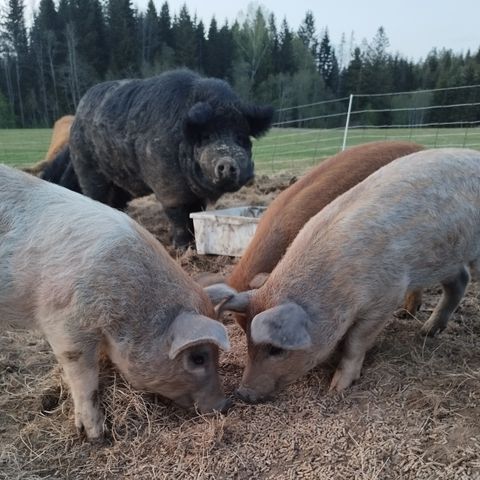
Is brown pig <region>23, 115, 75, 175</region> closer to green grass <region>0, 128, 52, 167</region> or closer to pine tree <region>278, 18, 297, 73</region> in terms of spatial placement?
green grass <region>0, 128, 52, 167</region>

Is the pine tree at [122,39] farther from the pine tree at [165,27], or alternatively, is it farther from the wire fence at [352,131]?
the wire fence at [352,131]

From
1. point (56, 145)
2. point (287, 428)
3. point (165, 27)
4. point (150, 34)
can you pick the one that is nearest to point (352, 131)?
point (56, 145)

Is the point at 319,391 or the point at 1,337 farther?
the point at 1,337

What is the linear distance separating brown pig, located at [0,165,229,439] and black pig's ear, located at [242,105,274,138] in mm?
4387

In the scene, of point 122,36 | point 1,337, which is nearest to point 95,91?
point 1,337

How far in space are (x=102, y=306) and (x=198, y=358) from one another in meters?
0.70

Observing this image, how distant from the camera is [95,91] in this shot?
953 cm

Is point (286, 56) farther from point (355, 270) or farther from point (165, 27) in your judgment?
point (355, 270)

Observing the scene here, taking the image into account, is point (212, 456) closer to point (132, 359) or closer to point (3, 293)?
point (132, 359)

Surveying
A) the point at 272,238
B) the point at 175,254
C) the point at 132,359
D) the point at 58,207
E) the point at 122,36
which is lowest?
the point at 175,254

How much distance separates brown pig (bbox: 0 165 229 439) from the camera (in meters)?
3.66

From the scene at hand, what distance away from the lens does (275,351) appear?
13.0ft

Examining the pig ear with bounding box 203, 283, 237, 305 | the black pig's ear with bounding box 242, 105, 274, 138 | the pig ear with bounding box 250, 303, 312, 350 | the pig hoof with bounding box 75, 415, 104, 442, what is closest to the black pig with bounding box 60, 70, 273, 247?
the black pig's ear with bounding box 242, 105, 274, 138

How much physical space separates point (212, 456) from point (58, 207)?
189 centimetres
